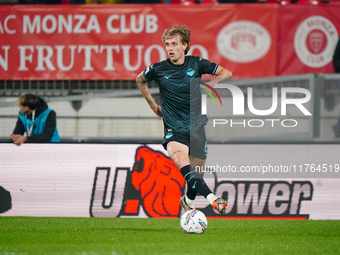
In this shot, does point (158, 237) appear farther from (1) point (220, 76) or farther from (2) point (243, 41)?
(2) point (243, 41)

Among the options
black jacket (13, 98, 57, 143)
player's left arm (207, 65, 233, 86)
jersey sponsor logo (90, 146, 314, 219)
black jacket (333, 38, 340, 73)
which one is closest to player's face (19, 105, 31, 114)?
black jacket (13, 98, 57, 143)

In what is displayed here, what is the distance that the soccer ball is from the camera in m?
7.37

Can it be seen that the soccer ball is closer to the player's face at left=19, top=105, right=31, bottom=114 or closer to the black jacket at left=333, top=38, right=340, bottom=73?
the player's face at left=19, top=105, right=31, bottom=114

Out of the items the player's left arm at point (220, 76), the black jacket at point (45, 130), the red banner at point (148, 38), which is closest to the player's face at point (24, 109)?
the black jacket at point (45, 130)

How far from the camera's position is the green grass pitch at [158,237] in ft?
20.3

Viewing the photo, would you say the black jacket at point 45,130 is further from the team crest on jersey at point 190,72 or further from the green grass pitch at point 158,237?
the team crest on jersey at point 190,72

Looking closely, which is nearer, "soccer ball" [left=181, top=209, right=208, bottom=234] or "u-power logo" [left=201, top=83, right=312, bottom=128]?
"soccer ball" [left=181, top=209, right=208, bottom=234]

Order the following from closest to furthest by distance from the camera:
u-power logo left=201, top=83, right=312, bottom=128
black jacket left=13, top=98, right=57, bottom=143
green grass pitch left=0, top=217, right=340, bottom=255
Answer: green grass pitch left=0, top=217, right=340, bottom=255 → black jacket left=13, top=98, right=57, bottom=143 → u-power logo left=201, top=83, right=312, bottom=128

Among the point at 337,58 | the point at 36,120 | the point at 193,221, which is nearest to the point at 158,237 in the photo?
the point at 193,221

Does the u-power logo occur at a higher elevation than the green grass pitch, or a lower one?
higher

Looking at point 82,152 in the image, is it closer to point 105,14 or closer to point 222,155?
point 222,155

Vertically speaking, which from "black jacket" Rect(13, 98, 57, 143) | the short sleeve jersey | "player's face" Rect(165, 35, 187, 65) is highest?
"player's face" Rect(165, 35, 187, 65)

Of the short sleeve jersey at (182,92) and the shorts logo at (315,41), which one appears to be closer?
the short sleeve jersey at (182,92)

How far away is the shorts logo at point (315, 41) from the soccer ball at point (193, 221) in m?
5.86
